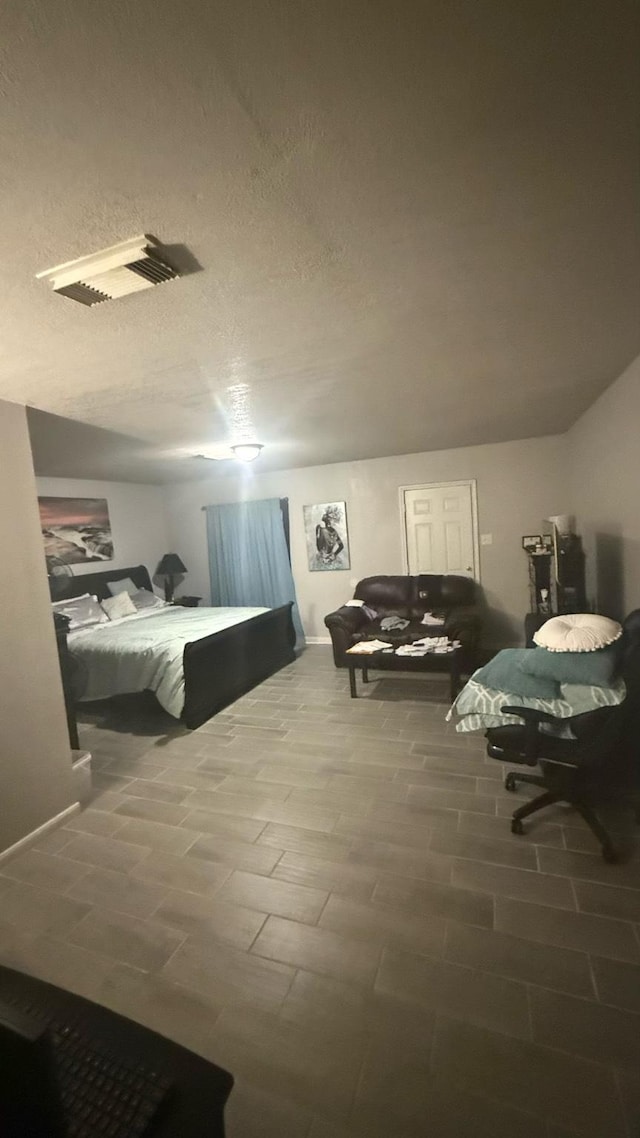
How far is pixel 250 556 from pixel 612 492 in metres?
4.25

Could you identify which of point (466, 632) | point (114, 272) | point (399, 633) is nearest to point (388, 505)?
point (399, 633)

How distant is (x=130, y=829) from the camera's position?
2350 mm

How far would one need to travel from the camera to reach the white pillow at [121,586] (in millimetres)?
5371

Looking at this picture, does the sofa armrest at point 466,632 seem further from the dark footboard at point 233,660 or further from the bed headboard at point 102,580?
the bed headboard at point 102,580

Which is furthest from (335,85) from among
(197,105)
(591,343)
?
(591,343)

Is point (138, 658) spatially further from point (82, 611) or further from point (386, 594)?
point (386, 594)

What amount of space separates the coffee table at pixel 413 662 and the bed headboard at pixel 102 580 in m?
3.23

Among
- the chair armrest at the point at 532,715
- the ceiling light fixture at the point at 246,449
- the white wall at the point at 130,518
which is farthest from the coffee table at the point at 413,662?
the white wall at the point at 130,518

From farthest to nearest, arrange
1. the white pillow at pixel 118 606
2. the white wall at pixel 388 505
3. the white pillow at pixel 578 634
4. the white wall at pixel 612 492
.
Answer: the white pillow at pixel 118 606, the white wall at pixel 388 505, the white wall at pixel 612 492, the white pillow at pixel 578 634

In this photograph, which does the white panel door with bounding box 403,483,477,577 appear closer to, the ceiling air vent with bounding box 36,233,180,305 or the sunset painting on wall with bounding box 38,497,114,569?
the sunset painting on wall with bounding box 38,497,114,569

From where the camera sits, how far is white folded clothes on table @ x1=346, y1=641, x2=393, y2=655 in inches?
153

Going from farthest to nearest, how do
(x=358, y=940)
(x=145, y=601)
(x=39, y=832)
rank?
1. (x=145, y=601)
2. (x=39, y=832)
3. (x=358, y=940)

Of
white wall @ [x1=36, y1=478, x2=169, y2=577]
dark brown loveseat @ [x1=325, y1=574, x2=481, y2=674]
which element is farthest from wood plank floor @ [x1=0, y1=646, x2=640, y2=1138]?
white wall @ [x1=36, y1=478, x2=169, y2=577]

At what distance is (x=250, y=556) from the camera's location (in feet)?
19.6
